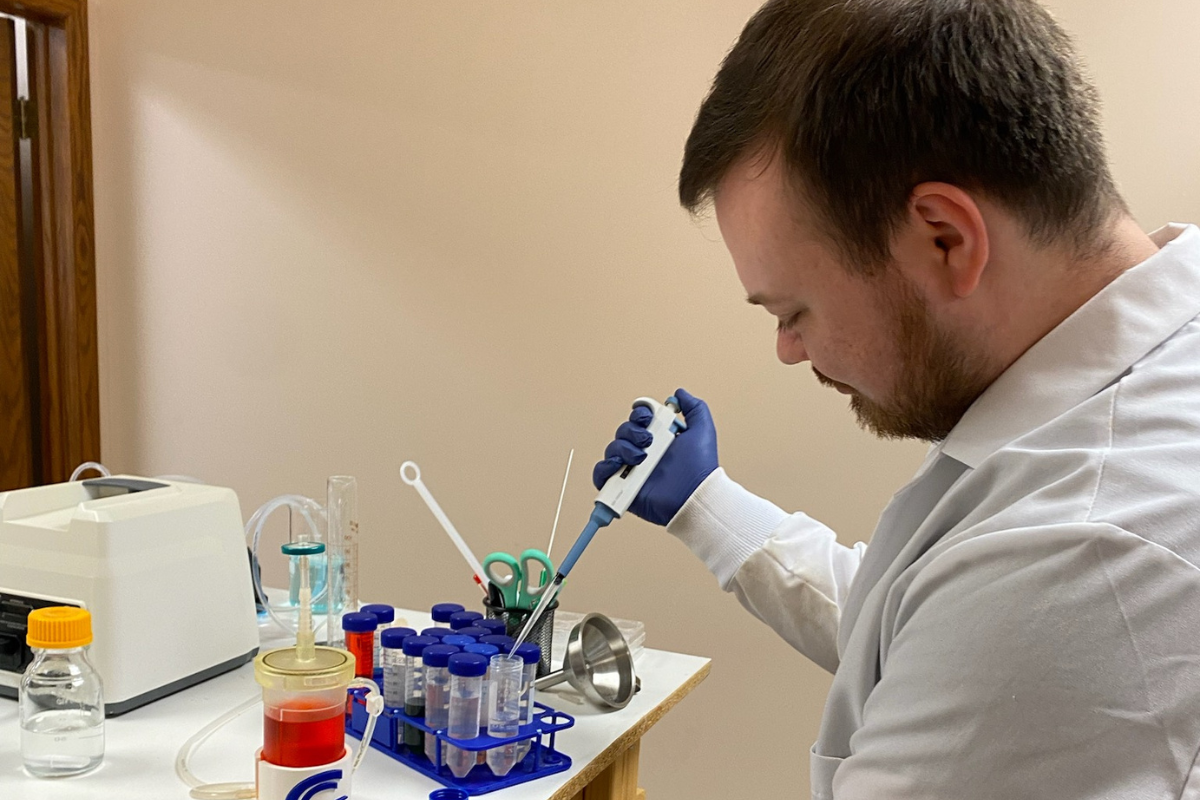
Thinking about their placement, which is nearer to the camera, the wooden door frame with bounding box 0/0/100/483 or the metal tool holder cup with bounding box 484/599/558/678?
the metal tool holder cup with bounding box 484/599/558/678

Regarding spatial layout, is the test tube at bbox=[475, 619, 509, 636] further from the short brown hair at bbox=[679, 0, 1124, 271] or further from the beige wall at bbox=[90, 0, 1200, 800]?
the beige wall at bbox=[90, 0, 1200, 800]

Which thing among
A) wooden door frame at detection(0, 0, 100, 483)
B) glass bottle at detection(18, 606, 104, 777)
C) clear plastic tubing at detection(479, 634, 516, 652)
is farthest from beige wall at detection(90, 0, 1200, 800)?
glass bottle at detection(18, 606, 104, 777)

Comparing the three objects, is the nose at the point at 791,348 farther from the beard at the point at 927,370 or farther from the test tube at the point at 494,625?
the test tube at the point at 494,625

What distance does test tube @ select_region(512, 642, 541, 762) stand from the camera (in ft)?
3.40

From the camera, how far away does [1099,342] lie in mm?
743

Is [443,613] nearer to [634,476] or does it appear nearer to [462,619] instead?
[462,619]

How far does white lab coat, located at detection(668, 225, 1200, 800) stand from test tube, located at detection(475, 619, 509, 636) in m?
0.49

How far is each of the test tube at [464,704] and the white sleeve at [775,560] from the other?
0.41 meters

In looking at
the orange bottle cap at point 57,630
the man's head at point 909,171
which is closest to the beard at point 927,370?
the man's head at point 909,171

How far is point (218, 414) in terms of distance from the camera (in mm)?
2783

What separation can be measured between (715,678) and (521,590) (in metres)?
1.15

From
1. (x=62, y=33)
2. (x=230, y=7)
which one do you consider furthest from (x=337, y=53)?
(x=62, y=33)

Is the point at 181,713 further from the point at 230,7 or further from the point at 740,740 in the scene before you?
Result: the point at 230,7

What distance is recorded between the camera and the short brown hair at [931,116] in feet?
2.43
